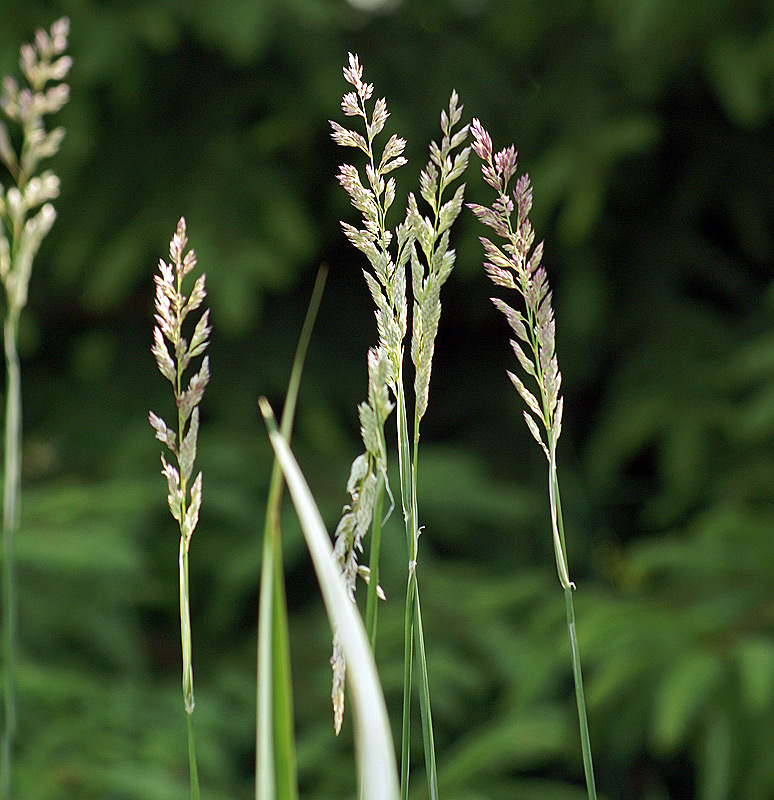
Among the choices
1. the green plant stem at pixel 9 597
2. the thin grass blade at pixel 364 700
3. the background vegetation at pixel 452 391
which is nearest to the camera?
the thin grass blade at pixel 364 700

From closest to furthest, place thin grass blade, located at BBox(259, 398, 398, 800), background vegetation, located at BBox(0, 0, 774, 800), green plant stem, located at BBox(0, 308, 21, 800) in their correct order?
thin grass blade, located at BBox(259, 398, 398, 800) → green plant stem, located at BBox(0, 308, 21, 800) → background vegetation, located at BBox(0, 0, 774, 800)

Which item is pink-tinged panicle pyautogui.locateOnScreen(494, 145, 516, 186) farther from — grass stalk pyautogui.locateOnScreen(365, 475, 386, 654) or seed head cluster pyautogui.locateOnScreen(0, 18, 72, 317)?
seed head cluster pyautogui.locateOnScreen(0, 18, 72, 317)

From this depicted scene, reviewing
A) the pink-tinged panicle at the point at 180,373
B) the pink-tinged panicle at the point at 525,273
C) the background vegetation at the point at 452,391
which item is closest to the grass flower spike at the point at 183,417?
the pink-tinged panicle at the point at 180,373

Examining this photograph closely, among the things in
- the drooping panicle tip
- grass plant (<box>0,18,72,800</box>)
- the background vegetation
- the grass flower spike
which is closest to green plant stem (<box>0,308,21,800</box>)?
grass plant (<box>0,18,72,800</box>)

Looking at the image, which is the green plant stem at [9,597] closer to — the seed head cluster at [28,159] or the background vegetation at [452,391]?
the seed head cluster at [28,159]

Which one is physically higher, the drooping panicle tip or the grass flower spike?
the drooping panicle tip

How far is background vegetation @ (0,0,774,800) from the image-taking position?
1342mm

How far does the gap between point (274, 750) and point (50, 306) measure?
7.34 ft

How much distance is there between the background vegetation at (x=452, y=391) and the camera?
134 centimetres

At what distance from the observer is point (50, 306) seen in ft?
7.45

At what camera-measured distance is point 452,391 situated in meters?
2.27

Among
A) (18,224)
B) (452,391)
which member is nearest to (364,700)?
(18,224)

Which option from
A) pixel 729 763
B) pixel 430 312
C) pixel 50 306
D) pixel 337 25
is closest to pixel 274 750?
pixel 430 312

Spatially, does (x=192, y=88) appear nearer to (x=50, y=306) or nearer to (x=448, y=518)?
(x=50, y=306)
